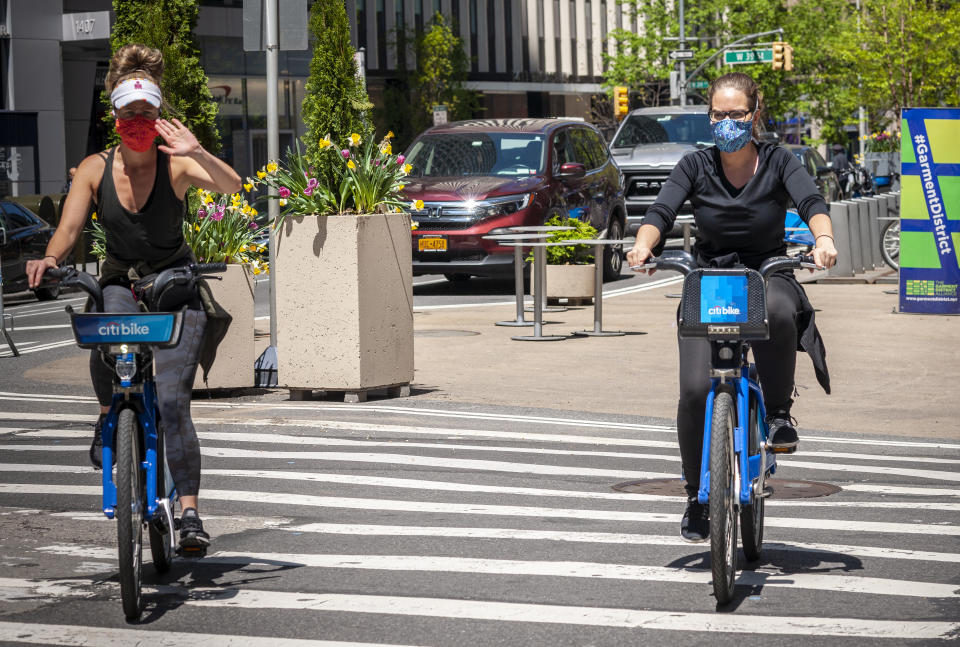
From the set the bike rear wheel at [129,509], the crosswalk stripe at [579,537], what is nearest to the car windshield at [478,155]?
the crosswalk stripe at [579,537]

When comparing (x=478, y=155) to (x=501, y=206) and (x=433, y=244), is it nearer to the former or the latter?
(x=501, y=206)

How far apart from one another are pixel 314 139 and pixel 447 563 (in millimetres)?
7048

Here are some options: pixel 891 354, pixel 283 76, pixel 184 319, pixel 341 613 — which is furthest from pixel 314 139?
pixel 283 76

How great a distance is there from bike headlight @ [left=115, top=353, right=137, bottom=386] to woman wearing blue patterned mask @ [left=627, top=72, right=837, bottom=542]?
1760 millimetres

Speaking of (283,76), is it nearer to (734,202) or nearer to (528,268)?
(528,268)

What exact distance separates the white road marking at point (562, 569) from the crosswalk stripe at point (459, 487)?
5.07ft

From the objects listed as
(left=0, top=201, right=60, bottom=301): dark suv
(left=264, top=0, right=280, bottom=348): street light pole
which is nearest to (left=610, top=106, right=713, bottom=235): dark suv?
(left=0, top=201, right=60, bottom=301): dark suv

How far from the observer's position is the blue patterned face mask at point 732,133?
6145 mm

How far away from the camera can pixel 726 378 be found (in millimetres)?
5871

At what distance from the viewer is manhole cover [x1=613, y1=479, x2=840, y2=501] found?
26.5 ft

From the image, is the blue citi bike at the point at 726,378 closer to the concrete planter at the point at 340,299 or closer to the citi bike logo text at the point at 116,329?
the citi bike logo text at the point at 116,329

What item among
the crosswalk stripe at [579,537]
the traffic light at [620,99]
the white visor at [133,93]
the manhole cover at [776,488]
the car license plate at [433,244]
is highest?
the traffic light at [620,99]

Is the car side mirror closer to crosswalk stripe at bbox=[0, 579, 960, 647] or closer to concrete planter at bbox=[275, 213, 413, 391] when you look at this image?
concrete planter at bbox=[275, 213, 413, 391]

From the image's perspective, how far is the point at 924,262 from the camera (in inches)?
683
